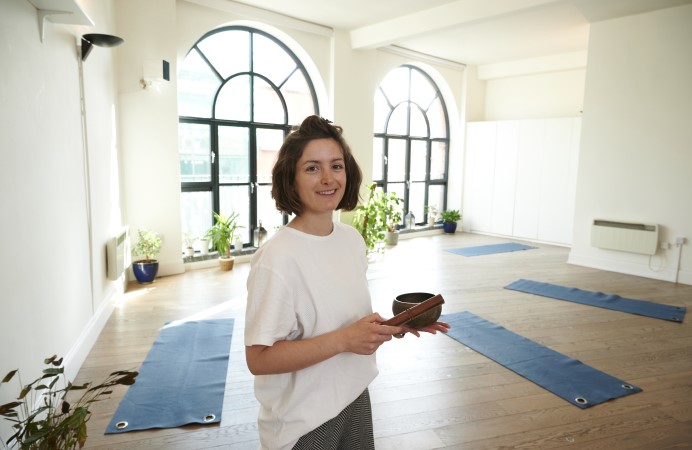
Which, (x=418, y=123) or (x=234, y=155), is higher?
(x=418, y=123)

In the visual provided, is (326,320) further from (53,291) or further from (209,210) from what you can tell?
(209,210)

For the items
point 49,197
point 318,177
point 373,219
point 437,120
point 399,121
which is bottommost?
point 373,219

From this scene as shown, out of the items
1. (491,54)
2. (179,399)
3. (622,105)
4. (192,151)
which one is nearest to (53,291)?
(179,399)

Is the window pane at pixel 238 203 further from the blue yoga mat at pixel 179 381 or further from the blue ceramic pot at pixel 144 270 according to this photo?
the blue yoga mat at pixel 179 381

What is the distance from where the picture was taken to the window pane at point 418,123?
8.36 meters

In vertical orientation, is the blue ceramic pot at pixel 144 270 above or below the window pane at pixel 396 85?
below

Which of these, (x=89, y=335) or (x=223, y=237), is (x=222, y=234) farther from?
(x=89, y=335)

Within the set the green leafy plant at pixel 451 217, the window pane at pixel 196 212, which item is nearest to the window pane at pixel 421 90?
the green leafy plant at pixel 451 217

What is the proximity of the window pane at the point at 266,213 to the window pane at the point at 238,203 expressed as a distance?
186mm

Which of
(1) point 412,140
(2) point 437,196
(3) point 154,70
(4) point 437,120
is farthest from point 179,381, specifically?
(4) point 437,120

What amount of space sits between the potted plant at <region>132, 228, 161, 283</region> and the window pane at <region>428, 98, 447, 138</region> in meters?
5.68

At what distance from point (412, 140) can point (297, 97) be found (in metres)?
2.62

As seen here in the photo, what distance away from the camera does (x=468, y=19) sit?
206 inches

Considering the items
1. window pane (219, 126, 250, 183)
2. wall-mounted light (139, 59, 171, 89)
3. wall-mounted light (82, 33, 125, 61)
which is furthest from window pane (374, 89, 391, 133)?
wall-mounted light (82, 33, 125, 61)
